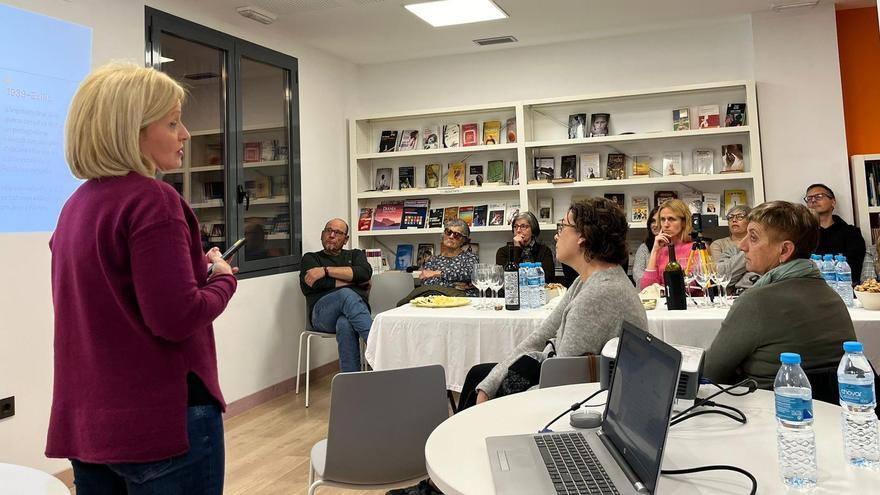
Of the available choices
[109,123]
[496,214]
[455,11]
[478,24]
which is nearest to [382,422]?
[109,123]

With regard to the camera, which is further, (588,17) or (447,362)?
(588,17)

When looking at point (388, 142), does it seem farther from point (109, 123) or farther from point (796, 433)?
point (796, 433)

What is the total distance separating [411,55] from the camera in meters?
5.85

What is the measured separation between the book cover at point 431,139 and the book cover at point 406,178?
0.83 ft

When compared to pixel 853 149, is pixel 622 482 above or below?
below

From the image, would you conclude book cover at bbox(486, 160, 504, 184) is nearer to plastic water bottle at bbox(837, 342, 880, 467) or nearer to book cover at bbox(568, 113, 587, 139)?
book cover at bbox(568, 113, 587, 139)

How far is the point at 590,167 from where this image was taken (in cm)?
550

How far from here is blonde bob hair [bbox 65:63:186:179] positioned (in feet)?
3.99

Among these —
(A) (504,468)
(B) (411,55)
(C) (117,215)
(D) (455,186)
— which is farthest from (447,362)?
(B) (411,55)

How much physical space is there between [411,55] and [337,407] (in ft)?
14.9

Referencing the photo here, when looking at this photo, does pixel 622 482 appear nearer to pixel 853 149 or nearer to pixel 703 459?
pixel 703 459

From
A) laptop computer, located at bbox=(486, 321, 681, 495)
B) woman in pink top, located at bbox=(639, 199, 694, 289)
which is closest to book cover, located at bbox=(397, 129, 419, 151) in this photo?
woman in pink top, located at bbox=(639, 199, 694, 289)

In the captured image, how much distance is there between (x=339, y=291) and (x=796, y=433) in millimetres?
3912

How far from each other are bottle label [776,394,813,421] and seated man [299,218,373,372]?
369cm
